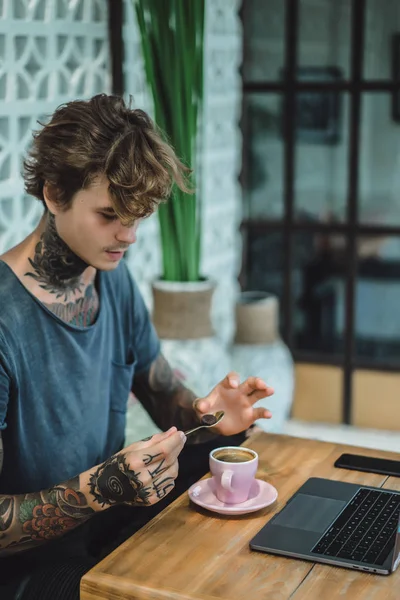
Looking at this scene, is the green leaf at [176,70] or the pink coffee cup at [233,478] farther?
the green leaf at [176,70]

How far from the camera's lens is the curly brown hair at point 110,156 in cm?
185

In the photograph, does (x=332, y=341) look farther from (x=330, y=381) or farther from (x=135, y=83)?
(x=135, y=83)

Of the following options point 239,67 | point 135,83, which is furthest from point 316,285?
point 135,83

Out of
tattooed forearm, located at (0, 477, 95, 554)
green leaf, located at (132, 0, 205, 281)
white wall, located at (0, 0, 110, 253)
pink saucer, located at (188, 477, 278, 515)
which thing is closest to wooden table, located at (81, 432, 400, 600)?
pink saucer, located at (188, 477, 278, 515)

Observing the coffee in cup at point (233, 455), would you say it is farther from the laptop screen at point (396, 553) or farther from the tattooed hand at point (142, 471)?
the laptop screen at point (396, 553)

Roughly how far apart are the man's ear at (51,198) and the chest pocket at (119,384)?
1.46ft

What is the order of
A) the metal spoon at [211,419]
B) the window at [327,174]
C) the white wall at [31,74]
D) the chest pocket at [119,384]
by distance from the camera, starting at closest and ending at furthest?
the metal spoon at [211,419] → the chest pocket at [119,384] → the white wall at [31,74] → the window at [327,174]

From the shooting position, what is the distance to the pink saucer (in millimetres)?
1708

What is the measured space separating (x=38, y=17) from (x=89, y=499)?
175 centimetres

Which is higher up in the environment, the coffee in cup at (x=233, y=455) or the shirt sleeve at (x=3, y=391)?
the shirt sleeve at (x=3, y=391)

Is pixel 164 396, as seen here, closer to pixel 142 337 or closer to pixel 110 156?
pixel 142 337

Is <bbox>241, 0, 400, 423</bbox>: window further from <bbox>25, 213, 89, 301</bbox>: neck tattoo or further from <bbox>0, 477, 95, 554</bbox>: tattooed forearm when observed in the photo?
<bbox>0, 477, 95, 554</bbox>: tattooed forearm

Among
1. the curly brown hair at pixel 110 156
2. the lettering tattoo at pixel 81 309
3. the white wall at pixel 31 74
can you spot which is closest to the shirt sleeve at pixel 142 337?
the lettering tattoo at pixel 81 309

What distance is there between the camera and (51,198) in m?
1.97
